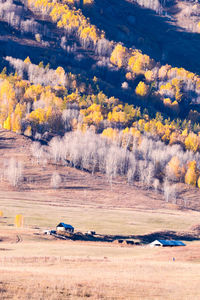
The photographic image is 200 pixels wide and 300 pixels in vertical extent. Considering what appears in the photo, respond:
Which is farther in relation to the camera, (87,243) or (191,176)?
(191,176)

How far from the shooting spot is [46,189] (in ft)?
464

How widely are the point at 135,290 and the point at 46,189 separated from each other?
107 m

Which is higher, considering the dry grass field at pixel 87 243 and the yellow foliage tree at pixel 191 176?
the dry grass field at pixel 87 243

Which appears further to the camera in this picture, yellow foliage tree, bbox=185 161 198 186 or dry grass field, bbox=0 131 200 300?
yellow foliage tree, bbox=185 161 198 186

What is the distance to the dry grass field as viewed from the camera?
3591cm

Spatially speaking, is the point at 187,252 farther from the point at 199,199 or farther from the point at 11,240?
the point at 199,199

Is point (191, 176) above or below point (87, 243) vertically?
below

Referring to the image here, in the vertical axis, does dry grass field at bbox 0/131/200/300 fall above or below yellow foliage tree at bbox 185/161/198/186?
above

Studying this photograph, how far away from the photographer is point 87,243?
7712cm

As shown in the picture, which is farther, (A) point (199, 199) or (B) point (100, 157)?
(B) point (100, 157)

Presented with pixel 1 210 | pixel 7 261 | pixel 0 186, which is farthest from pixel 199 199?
pixel 7 261

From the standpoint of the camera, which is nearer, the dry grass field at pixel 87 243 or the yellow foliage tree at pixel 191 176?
the dry grass field at pixel 87 243

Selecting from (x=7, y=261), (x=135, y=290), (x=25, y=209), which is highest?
(x=135, y=290)

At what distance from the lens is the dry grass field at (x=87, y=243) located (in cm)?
3591
